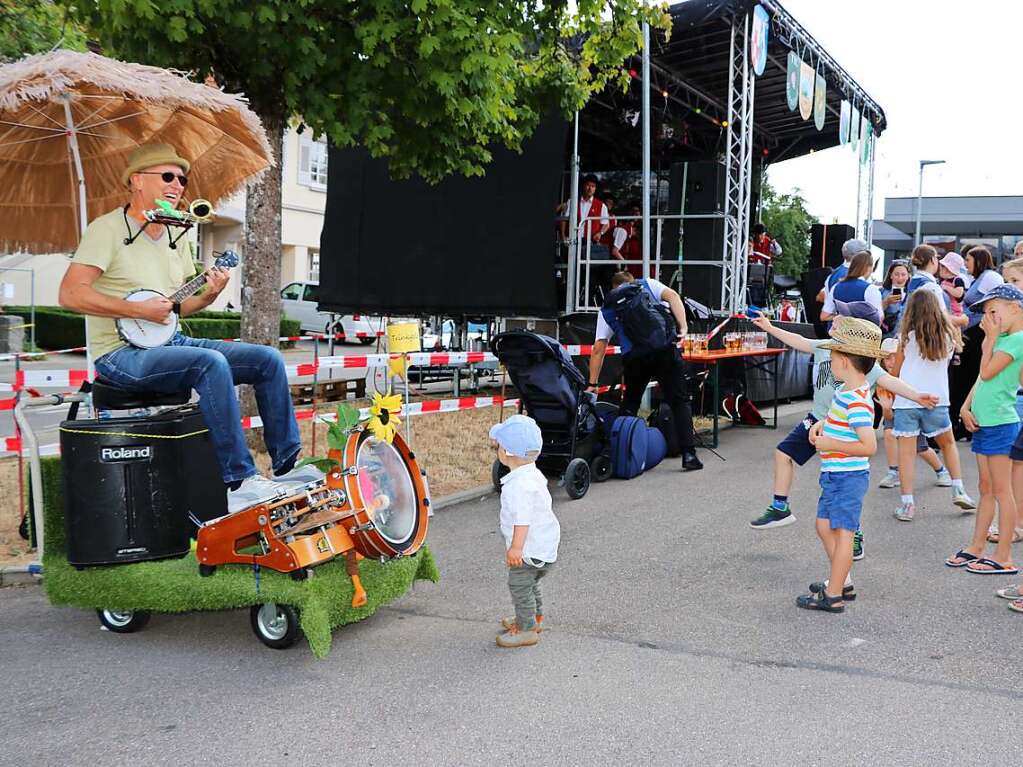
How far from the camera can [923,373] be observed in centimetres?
678

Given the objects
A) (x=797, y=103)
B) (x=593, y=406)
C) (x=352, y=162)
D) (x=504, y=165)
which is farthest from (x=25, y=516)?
(x=797, y=103)

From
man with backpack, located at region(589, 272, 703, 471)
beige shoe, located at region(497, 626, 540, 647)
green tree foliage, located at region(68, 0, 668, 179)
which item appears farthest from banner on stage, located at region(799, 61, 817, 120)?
beige shoe, located at region(497, 626, 540, 647)

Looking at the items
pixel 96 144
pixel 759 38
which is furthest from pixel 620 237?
pixel 96 144

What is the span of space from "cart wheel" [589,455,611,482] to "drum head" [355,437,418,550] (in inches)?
152

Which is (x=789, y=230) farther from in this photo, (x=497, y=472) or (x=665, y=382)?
Result: (x=497, y=472)

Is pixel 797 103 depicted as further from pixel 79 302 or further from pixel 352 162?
pixel 79 302

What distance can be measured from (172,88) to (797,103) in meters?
12.2

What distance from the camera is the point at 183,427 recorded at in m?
4.29

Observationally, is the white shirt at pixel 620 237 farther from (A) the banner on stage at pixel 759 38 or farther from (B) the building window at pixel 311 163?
(B) the building window at pixel 311 163

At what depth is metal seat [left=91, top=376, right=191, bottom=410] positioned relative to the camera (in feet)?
14.5

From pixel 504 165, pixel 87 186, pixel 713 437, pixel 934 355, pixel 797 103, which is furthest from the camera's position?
pixel 797 103

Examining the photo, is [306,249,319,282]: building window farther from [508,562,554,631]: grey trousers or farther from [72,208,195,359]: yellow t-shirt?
[508,562,554,631]: grey trousers

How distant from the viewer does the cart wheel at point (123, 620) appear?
444 centimetres

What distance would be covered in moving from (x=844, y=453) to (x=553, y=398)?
10.5ft
